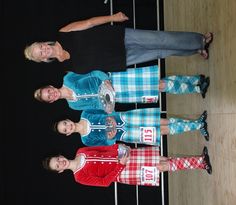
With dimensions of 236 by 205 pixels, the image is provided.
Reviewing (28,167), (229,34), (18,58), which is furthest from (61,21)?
(229,34)

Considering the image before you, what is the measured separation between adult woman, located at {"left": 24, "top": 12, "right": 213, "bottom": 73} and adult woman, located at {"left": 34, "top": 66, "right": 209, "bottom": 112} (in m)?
0.12

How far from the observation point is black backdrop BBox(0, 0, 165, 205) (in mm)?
3373

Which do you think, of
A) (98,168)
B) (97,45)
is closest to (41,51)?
(97,45)

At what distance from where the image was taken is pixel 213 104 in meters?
2.98

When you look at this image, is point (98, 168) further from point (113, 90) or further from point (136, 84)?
point (136, 84)

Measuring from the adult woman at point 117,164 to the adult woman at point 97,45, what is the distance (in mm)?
620

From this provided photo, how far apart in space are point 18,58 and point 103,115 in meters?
1.15

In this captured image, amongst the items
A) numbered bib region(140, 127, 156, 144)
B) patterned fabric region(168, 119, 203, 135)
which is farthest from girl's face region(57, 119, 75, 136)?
patterned fabric region(168, 119, 203, 135)

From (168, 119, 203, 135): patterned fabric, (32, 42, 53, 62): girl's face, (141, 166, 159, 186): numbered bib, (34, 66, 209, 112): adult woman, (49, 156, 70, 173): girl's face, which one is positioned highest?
(32, 42, 53, 62): girl's face

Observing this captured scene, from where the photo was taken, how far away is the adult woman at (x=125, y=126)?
8.87 feet

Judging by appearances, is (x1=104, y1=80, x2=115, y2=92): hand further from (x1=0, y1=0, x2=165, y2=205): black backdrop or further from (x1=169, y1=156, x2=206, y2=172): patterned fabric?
(x1=0, y1=0, x2=165, y2=205): black backdrop

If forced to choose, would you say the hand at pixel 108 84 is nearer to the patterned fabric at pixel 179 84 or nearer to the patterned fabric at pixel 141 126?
the patterned fabric at pixel 141 126

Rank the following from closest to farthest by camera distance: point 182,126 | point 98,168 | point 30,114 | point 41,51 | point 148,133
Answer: point 41,51
point 98,168
point 148,133
point 182,126
point 30,114

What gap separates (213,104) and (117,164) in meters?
0.87
